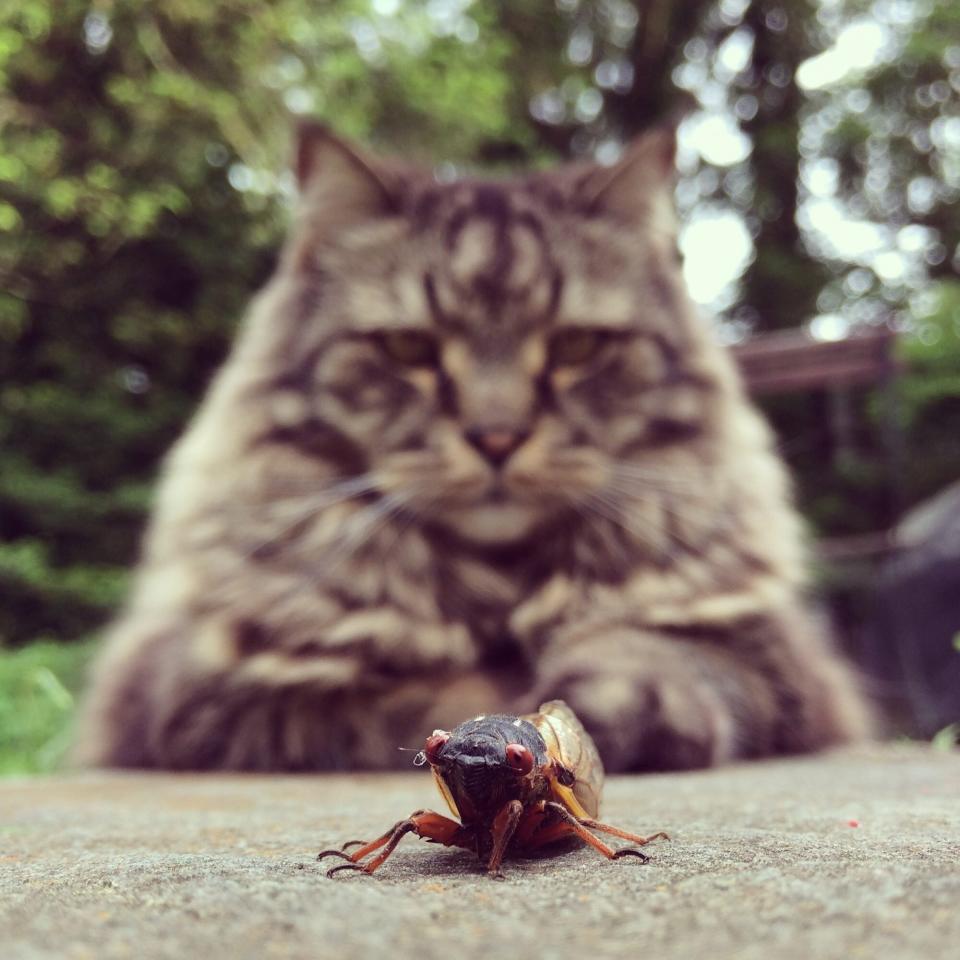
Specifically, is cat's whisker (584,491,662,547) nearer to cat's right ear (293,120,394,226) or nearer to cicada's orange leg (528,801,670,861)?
cat's right ear (293,120,394,226)

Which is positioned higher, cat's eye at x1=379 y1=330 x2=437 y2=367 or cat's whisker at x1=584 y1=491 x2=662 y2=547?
cat's eye at x1=379 y1=330 x2=437 y2=367

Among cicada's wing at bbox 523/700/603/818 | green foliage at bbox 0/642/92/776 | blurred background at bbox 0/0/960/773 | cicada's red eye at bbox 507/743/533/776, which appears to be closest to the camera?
cicada's red eye at bbox 507/743/533/776

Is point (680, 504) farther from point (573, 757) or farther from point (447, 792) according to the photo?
point (447, 792)

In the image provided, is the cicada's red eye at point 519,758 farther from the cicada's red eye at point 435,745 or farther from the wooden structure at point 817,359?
the wooden structure at point 817,359

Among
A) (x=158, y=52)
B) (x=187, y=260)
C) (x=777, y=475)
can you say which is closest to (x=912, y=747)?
(x=777, y=475)

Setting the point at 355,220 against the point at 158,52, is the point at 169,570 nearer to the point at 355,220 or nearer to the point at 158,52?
the point at 355,220

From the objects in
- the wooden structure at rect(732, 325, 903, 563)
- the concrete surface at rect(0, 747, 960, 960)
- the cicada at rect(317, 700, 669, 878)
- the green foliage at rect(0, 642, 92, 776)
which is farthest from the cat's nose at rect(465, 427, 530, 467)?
the wooden structure at rect(732, 325, 903, 563)
